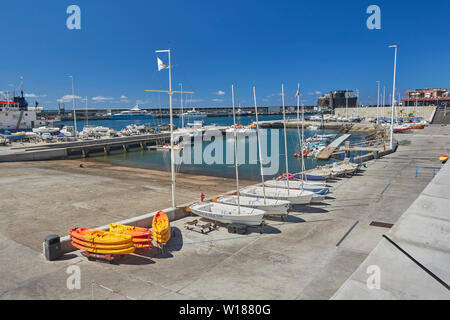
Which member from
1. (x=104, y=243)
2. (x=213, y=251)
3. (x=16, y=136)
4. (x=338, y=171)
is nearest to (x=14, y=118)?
(x=16, y=136)

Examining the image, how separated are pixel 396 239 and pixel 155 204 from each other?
53.4 feet

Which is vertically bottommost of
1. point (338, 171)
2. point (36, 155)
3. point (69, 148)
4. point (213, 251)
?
point (213, 251)

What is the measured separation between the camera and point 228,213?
17.8m

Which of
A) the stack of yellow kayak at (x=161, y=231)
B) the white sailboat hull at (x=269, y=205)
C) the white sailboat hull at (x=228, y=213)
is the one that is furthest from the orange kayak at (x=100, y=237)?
the white sailboat hull at (x=269, y=205)

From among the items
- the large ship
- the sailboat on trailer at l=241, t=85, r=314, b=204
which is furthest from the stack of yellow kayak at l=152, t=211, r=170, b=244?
the large ship

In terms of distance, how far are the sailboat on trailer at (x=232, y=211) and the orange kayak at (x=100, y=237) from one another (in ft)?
18.0

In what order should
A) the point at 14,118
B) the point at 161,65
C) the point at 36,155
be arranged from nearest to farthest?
the point at 161,65, the point at 36,155, the point at 14,118

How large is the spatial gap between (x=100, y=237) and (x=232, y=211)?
24.3 feet

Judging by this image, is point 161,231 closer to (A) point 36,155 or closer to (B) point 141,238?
(B) point 141,238

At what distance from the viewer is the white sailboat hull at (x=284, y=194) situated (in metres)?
20.6
